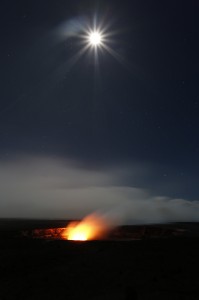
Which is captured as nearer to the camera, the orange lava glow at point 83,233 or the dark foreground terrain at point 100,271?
the dark foreground terrain at point 100,271

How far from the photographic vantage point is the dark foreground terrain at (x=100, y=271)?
78.3 feet

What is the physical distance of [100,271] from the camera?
31.1 metres

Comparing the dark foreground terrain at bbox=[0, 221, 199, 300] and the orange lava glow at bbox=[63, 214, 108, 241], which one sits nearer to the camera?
the dark foreground terrain at bbox=[0, 221, 199, 300]

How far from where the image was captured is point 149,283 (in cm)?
2634

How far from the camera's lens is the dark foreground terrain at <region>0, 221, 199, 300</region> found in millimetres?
23859

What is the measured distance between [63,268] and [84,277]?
4.44 meters

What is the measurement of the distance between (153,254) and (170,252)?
10.1ft

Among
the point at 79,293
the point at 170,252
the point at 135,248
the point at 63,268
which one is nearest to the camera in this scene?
the point at 79,293

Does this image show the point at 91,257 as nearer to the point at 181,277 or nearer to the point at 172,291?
the point at 181,277

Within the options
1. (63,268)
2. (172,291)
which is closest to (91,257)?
(63,268)

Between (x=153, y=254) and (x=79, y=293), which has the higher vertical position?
(x=153, y=254)

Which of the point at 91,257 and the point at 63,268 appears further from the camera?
the point at 91,257

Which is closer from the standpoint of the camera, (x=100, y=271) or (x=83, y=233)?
(x=100, y=271)

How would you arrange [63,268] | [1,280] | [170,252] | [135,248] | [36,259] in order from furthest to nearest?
[135,248] → [170,252] → [36,259] → [63,268] → [1,280]
